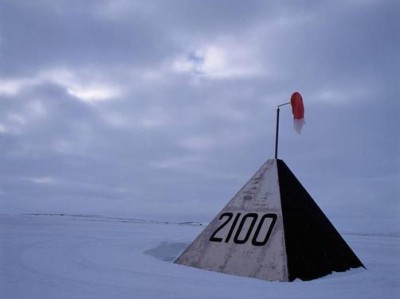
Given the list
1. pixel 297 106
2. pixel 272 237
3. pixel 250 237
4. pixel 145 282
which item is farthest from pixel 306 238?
pixel 145 282

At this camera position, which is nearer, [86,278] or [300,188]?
[86,278]

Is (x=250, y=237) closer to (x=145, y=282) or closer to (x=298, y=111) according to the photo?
(x=145, y=282)

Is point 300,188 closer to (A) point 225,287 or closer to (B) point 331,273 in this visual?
(B) point 331,273

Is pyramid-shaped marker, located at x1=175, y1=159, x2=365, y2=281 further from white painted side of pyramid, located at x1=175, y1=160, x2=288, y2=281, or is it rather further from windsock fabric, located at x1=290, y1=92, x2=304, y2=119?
windsock fabric, located at x1=290, y1=92, x2=304, y2=119

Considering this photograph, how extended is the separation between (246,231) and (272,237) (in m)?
0.74

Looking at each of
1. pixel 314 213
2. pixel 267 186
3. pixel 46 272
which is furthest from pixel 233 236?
pixel 46 272

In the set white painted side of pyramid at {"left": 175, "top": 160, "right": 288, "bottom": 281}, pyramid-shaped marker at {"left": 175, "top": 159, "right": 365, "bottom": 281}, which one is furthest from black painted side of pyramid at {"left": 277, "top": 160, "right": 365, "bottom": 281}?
white painted side of pyramid at {"left": 175, "top": 160, "right": 288, "bottom": 281}

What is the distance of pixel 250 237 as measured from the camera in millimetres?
9352

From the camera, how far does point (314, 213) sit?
10.6 metres

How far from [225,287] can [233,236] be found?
6.20 feet

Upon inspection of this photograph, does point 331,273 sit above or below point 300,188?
below

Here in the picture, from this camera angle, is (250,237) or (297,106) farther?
(297,106)

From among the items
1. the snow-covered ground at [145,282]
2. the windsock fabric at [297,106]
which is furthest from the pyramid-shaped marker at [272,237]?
the windsock fabric at [297,106]

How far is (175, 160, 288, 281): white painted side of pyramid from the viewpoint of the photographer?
8750 mm
